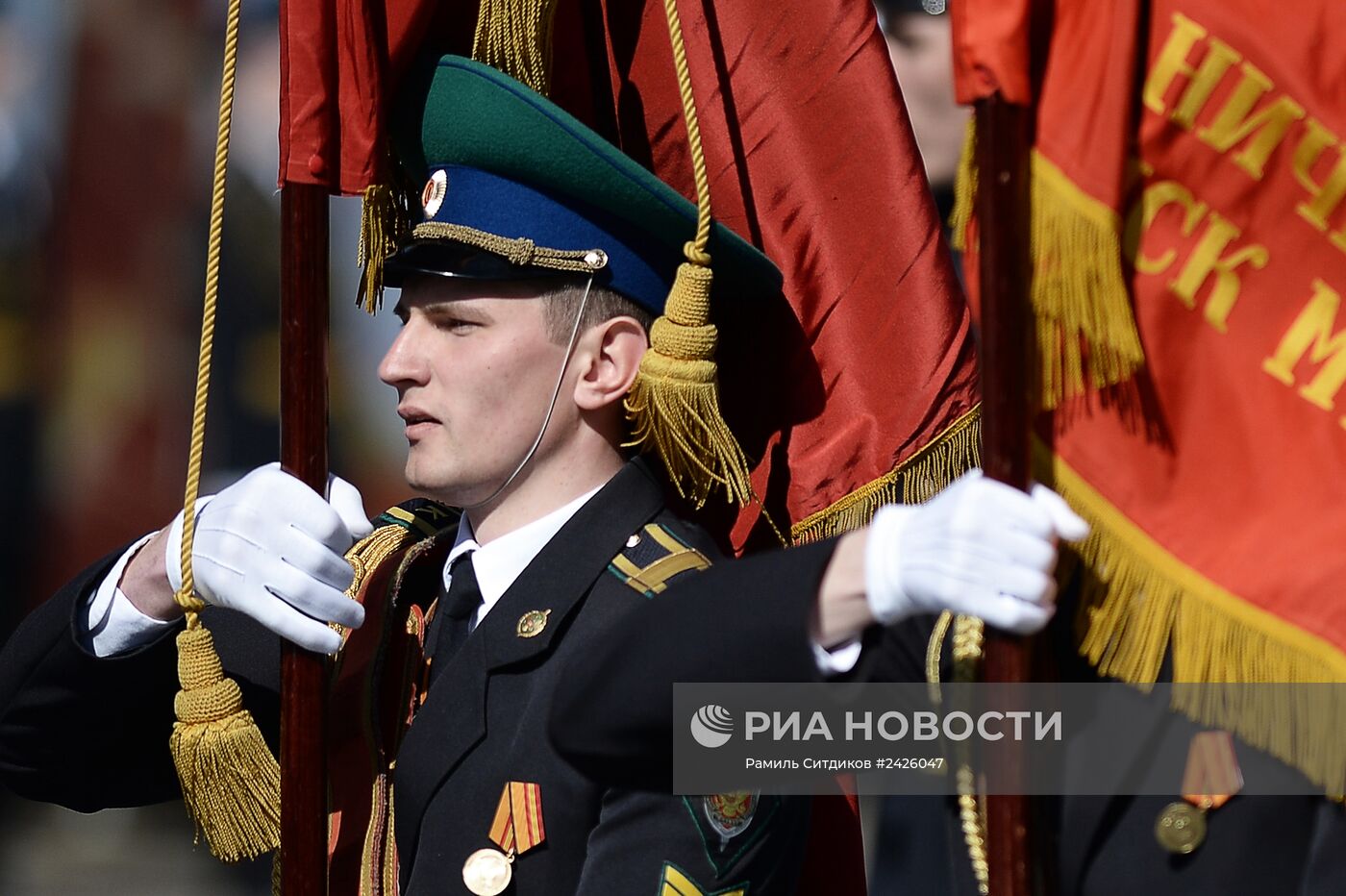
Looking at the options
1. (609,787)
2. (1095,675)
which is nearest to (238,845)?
(609,787)

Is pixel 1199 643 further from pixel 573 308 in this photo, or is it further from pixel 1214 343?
pixel 573 308

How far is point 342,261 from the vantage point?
19.0 ft

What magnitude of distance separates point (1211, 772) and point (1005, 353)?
0.57 metres

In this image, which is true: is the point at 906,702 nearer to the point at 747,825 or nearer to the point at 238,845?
the point at 747,825

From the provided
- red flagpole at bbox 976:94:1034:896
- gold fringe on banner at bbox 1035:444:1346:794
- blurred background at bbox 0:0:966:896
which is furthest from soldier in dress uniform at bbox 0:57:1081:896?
blurred background at bbox 0:0:966:896

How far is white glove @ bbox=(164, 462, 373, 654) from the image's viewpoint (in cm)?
261

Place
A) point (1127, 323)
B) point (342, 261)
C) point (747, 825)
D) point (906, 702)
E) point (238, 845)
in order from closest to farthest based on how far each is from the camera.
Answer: point (1127, 323) → point (906, 702) → point (747, 825) → point (238, 845) → point (342, 261)

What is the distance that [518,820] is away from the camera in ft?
8.39

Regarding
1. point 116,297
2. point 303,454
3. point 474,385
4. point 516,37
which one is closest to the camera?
point 303,454

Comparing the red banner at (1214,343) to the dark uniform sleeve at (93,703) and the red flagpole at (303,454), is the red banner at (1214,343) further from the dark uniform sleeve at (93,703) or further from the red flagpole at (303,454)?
the dark uniform sleeve at (93,703)

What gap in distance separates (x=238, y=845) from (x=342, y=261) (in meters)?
3.31

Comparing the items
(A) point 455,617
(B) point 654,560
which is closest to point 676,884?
(B) point 654,560

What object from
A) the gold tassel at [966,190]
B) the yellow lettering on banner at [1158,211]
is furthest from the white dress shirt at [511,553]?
the yellow lettering on banner at [1158,211]

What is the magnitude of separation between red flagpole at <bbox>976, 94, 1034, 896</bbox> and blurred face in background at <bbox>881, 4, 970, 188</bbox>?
2035mm
